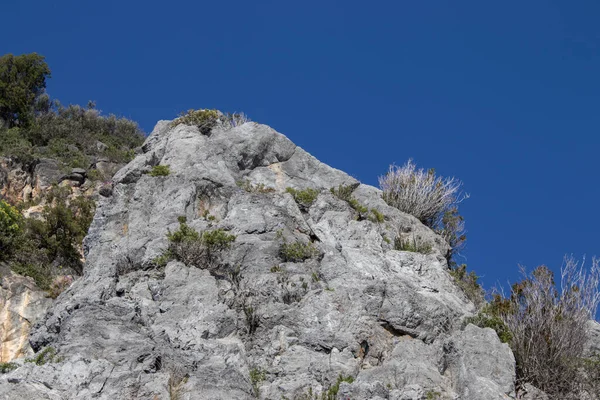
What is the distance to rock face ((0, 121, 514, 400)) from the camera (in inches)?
483

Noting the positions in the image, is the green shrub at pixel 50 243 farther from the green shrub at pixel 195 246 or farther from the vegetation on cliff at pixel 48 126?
the vegetation on cliff at pixel 48 126

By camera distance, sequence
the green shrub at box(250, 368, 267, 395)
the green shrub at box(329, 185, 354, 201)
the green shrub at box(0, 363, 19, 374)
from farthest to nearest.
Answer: the green shrub at box(329, 185, 354, 201) < the green shrub at box(250, 368, 267, 395) < the green shrub at box(0, 363, 19, 374)

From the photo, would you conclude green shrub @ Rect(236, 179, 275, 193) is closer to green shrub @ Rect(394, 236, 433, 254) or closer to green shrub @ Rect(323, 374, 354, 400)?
green shrub @ Rect(394, 236, 433, 254)

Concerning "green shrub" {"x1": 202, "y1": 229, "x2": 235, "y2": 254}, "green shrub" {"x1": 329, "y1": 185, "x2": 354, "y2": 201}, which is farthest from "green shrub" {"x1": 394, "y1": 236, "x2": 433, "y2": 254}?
"green shrub" {"x1": 202, "y1": 229, "x2": 235, "y2": 254}

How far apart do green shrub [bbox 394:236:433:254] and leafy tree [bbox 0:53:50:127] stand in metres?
21.6

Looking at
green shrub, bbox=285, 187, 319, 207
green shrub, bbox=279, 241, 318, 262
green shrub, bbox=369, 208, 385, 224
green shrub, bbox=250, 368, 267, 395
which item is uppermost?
green shrub, bbox=369, 208, 385, 224

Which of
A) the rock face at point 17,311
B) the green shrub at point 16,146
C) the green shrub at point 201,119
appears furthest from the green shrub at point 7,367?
the green shrub at point 16,146

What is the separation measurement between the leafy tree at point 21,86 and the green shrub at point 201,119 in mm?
14357

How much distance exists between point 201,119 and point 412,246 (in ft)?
24.8

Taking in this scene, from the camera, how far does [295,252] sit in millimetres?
16641

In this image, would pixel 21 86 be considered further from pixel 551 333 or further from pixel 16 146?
pixel 551 333

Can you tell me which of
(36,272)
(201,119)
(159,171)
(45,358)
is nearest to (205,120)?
(201,119)

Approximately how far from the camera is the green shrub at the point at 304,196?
65.3ft

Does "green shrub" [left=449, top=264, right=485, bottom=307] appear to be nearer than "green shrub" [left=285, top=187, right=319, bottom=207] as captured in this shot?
Yes
